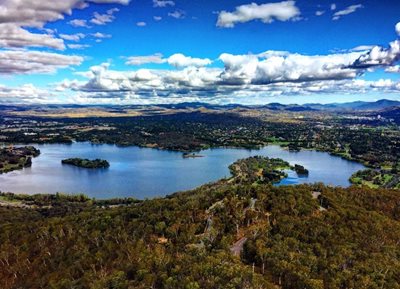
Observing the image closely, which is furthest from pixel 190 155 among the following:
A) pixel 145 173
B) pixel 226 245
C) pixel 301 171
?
pixel 226 245

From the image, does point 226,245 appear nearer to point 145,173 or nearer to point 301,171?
point 301,171

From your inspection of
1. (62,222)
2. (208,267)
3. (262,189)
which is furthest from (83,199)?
(208,267)

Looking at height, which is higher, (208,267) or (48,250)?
(208,267)

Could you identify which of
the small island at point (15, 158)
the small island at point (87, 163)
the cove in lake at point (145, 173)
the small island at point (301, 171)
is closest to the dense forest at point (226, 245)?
the cove in lake at point (145, 173)

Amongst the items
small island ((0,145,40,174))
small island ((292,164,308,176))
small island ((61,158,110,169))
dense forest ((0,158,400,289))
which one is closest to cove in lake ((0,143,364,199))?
small island ((292,164,308,176))

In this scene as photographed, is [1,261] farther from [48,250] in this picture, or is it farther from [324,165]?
[324,165]

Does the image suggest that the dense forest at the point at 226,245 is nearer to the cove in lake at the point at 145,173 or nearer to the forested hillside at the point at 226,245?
the forested hillside at the point at 226,245
